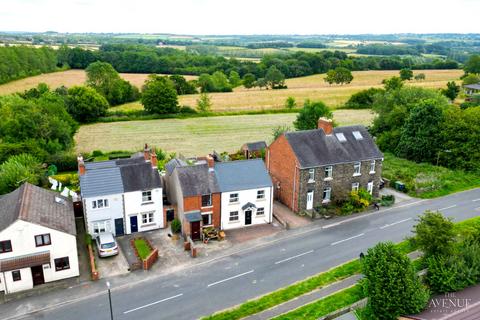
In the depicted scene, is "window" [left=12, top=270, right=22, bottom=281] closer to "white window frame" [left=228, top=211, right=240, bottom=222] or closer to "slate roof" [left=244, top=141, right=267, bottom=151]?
"white window frame" [left=228, top=211, right=240, bottom=222]

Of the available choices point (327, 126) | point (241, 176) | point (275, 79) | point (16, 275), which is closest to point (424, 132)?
point (327, 126)

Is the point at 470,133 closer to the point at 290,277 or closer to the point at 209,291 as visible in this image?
the point at 290,277

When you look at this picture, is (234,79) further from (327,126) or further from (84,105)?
(327,126)

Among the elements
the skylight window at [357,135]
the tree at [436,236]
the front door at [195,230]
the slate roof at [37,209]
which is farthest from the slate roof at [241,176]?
the tree at [436,236]

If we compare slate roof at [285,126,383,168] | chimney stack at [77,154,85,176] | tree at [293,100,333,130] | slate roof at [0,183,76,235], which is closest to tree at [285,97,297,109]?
tree at [293,100,333,130]

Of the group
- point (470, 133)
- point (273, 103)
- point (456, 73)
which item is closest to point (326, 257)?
point (470, 133)

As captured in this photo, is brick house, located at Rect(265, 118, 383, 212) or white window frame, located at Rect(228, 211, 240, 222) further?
brick house, located at Rect(265, 118, 383, 212)
